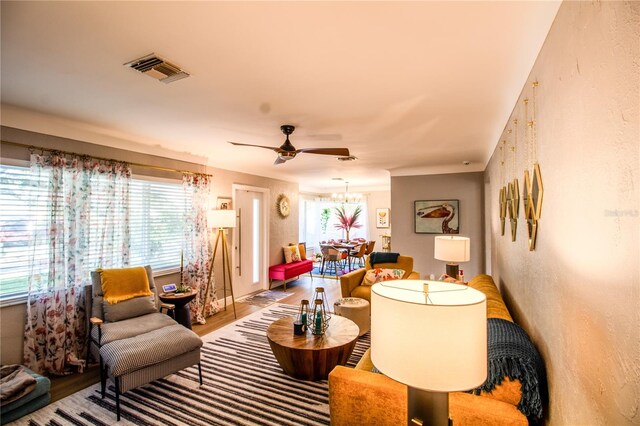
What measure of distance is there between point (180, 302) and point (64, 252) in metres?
1.29

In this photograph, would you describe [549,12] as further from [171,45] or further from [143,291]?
[143,291]

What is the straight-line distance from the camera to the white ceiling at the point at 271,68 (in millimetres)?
1470

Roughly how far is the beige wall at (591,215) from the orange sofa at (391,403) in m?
0.18

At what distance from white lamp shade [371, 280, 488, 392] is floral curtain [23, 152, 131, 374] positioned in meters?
3.48

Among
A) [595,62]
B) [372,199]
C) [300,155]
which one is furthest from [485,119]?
[372,199]

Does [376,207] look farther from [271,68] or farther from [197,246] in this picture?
[271,68]

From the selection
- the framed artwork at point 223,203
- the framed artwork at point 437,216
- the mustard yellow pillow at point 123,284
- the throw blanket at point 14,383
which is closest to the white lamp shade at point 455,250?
the framed artwork at point 437,216

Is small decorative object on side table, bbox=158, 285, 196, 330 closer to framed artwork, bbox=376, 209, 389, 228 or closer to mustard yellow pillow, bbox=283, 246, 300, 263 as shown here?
mustard yellow pillow, bbox=283, 246, 300, 263

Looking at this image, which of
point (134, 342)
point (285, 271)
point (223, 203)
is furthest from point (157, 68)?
point (285, 271)

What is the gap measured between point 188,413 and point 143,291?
1.52 metres

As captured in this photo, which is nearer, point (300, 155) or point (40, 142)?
point (40, 142)

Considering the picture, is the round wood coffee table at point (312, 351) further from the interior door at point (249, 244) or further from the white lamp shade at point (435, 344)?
the interior door at point (249, 244)

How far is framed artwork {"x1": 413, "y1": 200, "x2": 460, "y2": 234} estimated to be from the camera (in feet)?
19.1

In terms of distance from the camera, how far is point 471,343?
949 mm
